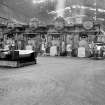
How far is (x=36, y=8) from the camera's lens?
21.0m

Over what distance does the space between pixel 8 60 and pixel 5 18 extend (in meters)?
13.1

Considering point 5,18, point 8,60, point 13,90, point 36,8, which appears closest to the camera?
point 13,90

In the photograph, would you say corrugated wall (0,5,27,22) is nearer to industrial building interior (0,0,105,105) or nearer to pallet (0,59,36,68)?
industrial building interior (0,0,105,105)

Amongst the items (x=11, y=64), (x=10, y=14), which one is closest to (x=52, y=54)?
(x=11, y=64)

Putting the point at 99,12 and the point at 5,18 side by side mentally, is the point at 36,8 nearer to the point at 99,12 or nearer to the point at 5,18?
the point at 5,18

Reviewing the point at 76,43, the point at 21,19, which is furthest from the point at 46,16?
the point at 76,43

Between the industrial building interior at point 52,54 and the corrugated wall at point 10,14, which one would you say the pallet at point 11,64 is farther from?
the corrugated wall at point 10,14

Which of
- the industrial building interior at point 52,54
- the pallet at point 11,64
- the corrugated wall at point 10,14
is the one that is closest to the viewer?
the industrial building interior at point 52,54

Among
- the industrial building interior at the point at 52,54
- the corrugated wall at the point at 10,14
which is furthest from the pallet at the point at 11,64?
the corrugated wall at the point at 10,14

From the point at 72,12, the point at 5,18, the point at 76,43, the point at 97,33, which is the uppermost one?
the point at 72,12

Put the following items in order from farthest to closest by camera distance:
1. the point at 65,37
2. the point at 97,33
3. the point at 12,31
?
1. the point at 12,31
2. the point at 65,37
3. the point at 97,33

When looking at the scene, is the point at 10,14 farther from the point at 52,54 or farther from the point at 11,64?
the point at 11,64

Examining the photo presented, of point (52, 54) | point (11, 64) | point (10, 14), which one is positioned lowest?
point (11, 64)

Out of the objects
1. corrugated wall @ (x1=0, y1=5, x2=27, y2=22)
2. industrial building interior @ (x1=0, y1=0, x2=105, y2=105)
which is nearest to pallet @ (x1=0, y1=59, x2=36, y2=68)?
industrial building interior @ (x1=0, y1=0, x2=105, y2=105)
